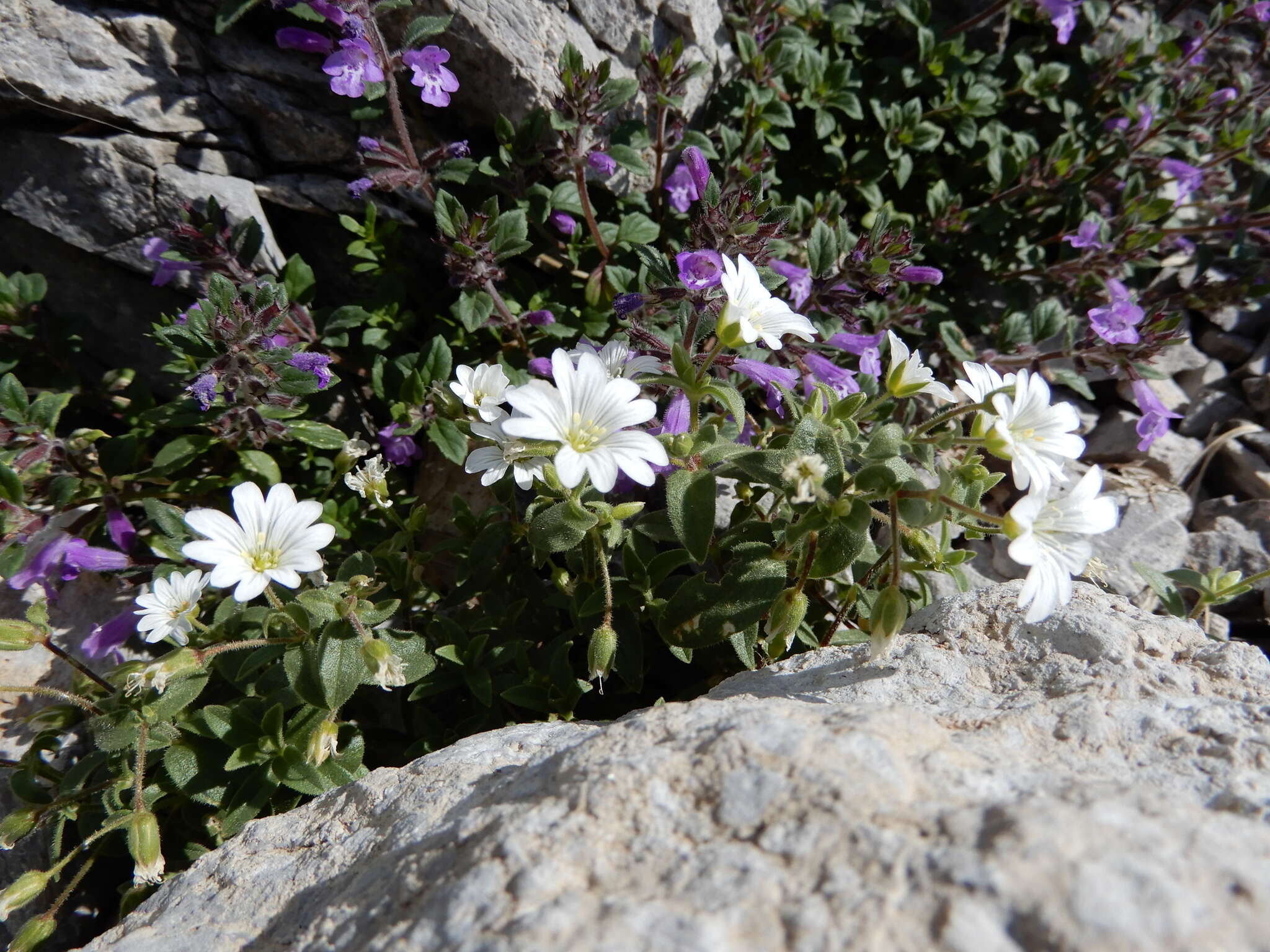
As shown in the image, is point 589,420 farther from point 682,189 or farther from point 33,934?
point 33,934

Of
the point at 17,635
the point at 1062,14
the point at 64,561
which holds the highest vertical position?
the point at 1062,14

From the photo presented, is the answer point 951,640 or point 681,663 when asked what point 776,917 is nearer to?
point 951,640

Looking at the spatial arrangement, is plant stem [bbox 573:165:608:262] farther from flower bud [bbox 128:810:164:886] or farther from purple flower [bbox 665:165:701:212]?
flower bud [bbox 128:810:164:886]

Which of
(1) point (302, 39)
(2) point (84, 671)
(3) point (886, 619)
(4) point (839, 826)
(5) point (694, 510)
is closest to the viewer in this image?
(4) point (839, 826)

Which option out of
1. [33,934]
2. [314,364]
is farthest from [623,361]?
[33,934]

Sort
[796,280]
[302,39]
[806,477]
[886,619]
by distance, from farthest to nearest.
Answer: [796,280]
[302,39]
[886,619]
[806,477]

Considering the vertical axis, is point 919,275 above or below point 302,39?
below

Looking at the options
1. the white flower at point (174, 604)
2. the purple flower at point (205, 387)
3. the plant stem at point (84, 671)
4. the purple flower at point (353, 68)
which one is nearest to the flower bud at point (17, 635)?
the plant stem at point (84, 671)
